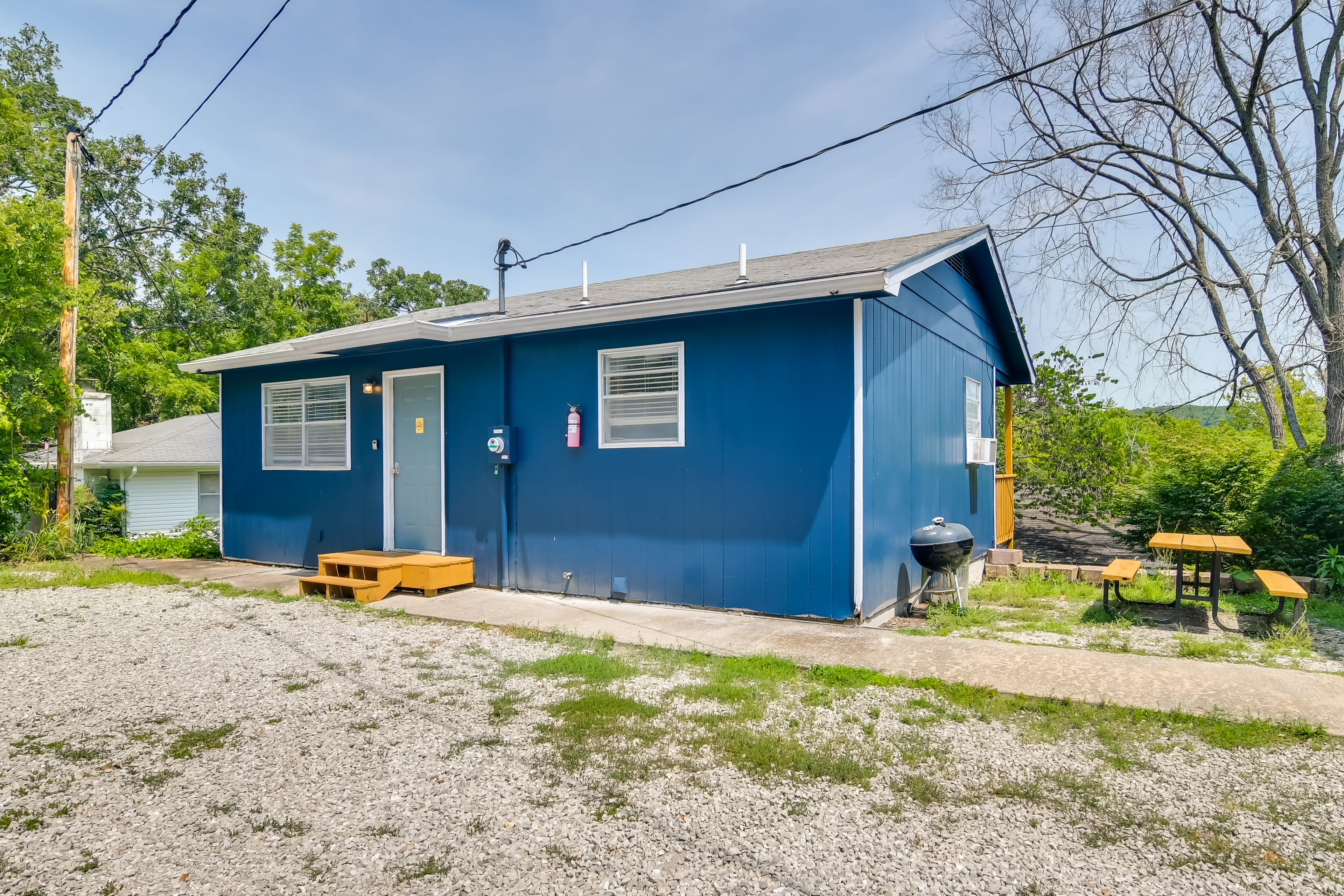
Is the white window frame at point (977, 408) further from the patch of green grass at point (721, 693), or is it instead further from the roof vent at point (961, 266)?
the patch of green grass at point (721, 693)

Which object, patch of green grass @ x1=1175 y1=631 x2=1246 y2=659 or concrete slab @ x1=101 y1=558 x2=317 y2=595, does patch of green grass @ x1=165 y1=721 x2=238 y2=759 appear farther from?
patch of green grass @ x1=1175 y1=631 x2=1246 y2=659

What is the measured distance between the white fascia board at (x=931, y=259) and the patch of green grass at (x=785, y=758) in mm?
3295

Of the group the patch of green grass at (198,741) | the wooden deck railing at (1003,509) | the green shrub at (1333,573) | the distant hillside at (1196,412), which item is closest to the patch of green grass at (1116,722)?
the patch of green grass at (198,741)

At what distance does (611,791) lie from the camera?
288 cm

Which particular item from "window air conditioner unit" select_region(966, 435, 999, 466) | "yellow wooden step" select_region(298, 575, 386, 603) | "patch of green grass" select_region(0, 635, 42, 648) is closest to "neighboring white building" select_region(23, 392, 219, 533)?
"yellow wooden step" select_region(298, 575, 386, 603)

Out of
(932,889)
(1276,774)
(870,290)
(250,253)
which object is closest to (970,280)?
(870,290)

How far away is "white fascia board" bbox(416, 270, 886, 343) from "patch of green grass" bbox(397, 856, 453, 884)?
430 cm

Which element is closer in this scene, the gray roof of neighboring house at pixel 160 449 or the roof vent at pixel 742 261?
the roof vent at pixel 742 261

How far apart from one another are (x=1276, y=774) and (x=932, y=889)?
1871 mm

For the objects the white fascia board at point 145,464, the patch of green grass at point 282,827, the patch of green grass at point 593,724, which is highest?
the white fascia board at point 145,464

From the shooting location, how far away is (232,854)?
7.98ft

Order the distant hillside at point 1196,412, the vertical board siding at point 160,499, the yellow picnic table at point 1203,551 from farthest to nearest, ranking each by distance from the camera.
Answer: the vertical board siding at point 160,499 → the distant hillside at point 1196,412 → the yellow picnic table at point 1203,551

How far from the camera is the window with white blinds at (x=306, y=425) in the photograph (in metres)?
8.69

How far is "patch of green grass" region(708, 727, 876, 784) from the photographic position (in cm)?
304
